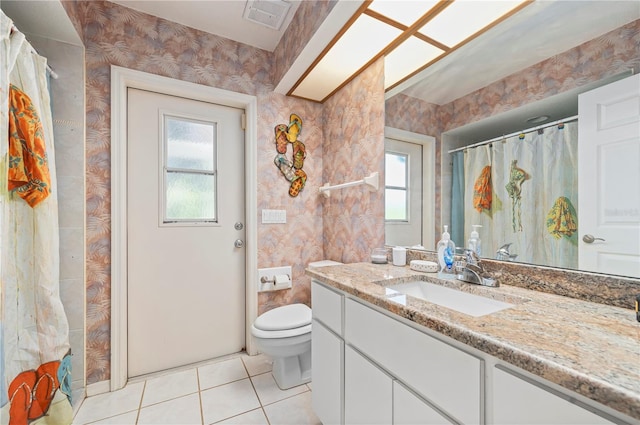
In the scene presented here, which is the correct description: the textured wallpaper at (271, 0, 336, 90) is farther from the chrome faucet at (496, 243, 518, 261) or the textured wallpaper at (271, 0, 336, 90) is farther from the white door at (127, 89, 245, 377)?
the chrome faucet at (496, 243, 518, 261)

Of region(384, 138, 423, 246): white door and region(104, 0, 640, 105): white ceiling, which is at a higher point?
region(104, 0, 640, 105): white ceiling

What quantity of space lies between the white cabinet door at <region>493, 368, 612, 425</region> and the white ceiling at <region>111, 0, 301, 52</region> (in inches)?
81.7

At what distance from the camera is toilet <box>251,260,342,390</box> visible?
5.17 feet

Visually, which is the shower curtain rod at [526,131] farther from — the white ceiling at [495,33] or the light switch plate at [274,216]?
the light switch plate at [274,216]

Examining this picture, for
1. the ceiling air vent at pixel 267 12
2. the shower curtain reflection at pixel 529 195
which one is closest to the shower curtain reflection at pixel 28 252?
the ceiling air vent at pixel 267 12

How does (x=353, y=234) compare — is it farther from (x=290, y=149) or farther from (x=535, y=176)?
(x=535, y=176)

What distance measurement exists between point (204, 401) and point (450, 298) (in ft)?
4.99

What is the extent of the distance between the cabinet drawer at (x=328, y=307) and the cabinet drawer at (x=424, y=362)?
122 millimetres

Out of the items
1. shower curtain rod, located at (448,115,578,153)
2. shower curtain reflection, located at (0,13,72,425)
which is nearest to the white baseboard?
shower curtain reflection, located at (0,13,72,425)

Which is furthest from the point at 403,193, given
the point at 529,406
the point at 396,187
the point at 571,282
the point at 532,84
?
the point at 529,406

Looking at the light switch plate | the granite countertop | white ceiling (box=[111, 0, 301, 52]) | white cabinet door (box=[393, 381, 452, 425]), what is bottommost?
white cabinet door (box=[393, 381, 452, 425])

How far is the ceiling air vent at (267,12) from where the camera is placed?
1666mm

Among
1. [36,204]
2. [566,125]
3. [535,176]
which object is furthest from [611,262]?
[36,204]

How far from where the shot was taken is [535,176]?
995mm
